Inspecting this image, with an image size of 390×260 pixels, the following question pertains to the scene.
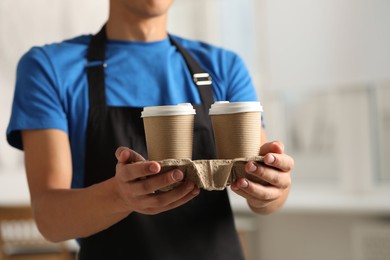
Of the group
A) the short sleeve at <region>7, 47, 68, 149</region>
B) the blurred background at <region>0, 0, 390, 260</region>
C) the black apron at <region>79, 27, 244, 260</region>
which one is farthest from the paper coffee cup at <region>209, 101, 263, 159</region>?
the blurred background at <region>0, 0, 390, 260</region>

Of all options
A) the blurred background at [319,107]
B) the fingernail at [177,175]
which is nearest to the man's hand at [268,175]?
the fingernail at [177,175]

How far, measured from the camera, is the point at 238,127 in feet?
3.58

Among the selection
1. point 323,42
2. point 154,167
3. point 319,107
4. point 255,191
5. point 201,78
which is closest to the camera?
point 154,167

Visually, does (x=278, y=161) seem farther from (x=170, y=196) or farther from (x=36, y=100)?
(x=36, y=100)

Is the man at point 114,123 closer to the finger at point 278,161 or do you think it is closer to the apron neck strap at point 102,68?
the apron neck strap at point 102,68

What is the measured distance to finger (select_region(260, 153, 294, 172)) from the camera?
1016mm

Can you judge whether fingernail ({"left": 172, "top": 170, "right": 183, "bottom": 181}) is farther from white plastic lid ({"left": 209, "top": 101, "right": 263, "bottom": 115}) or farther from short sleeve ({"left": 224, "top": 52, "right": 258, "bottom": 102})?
short sleeve ({"left": 224, "top": 52, "right": 258, "bottom": 102})

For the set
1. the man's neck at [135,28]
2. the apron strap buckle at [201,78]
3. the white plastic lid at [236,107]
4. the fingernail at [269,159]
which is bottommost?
the fingernail at [269,159]

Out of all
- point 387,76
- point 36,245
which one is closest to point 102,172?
point 36,245

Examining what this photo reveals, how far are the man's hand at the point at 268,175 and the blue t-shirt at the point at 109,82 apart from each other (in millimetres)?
352

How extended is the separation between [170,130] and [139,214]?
33cm

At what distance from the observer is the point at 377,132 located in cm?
339

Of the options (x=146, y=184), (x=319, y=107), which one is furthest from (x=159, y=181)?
(x=319, y=107)

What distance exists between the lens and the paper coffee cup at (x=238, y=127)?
1.08m
